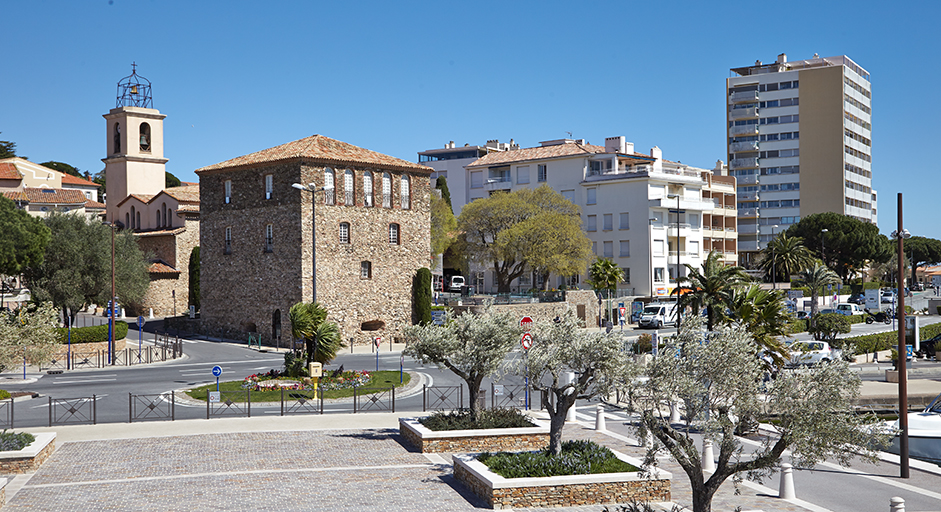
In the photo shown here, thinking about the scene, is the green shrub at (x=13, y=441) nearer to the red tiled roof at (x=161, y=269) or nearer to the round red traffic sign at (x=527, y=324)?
the round red traffic sign at (x=527, y=324)

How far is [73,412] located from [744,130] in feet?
323

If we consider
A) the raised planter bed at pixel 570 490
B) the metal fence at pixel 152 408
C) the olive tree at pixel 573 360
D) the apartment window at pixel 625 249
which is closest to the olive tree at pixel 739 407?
the raised planter bed at pixel 570 490

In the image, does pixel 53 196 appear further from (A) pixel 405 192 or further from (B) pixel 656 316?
(B) pixel 656 316

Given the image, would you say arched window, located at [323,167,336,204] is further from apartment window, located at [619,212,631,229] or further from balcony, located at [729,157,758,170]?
balcony, located at [729,157,758,170]

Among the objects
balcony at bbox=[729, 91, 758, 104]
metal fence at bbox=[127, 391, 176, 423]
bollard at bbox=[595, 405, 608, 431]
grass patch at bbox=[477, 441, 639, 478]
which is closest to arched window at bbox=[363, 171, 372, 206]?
metal fence at bbox=[127, 391, 176, 423]

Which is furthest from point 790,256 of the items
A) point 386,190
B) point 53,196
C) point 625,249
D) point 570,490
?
point 53,196

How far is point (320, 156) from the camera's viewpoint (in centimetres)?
4688

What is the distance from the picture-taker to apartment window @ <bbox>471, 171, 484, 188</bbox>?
8100 centimetres

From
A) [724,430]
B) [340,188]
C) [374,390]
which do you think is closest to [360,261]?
[340,188]

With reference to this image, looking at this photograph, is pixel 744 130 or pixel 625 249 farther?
pixel 744 130

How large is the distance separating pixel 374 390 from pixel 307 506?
571 inches

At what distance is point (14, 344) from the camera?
968 inches

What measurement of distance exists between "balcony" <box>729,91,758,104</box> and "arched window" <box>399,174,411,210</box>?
6988cm

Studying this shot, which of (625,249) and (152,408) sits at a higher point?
(625,249)
